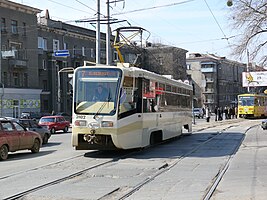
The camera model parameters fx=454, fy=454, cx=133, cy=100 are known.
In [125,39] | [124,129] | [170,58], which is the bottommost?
[124,129]

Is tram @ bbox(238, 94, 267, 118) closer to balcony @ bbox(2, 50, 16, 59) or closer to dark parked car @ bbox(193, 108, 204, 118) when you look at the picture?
dark parked car @ bbox(193, 108, 204, 118)

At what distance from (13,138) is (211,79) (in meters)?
99.2

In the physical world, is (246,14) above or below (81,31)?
below

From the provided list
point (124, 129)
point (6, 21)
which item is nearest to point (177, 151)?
point (124, 129)

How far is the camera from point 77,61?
7294 centimetres

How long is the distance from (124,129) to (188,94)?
38.4ft

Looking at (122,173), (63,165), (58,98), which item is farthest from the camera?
(58,98)

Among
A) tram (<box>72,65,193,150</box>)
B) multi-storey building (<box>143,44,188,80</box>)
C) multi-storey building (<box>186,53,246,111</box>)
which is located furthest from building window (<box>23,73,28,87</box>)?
multi-storey building (<box>186,53,246,111</box>)

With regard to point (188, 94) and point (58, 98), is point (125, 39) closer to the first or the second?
point (188, 94)

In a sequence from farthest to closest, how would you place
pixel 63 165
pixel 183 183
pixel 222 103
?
pixel 222 103 < pixel 63 165 < pixel 183 183

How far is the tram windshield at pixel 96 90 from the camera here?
15.6 m

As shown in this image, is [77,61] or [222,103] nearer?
[77,61]

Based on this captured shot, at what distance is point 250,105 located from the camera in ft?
194

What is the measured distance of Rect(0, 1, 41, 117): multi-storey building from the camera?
5603 cm
